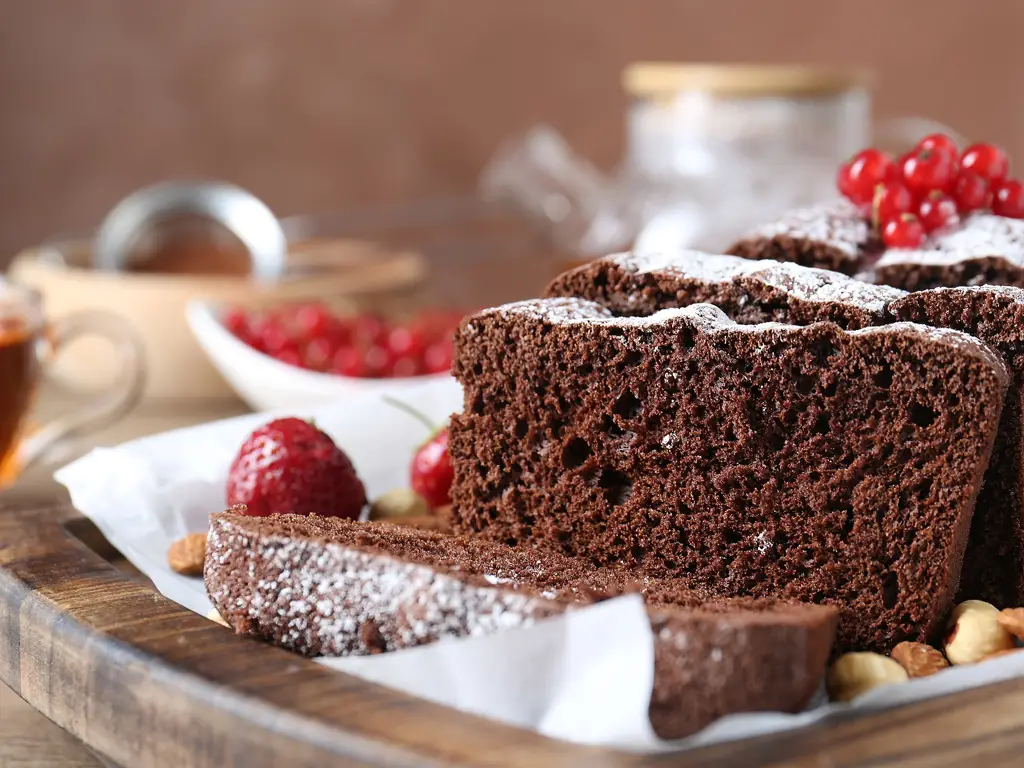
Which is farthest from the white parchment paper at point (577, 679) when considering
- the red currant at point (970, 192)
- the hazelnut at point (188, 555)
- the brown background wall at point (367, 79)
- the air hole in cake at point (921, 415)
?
the brown background wall at point (367, 79)

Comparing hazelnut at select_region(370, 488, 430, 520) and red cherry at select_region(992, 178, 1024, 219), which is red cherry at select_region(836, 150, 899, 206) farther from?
hazelnut at select_region(370, 488, 430, 520)

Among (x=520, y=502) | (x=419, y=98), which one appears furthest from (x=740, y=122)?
(x=419, y=98)

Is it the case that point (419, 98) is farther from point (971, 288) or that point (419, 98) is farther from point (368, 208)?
point (971, 288)

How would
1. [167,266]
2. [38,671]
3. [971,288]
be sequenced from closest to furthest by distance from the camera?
[38,671], [971,288], [167,266]

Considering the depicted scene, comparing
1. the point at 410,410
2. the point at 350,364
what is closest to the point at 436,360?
the point at 350,364

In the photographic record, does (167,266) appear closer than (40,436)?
No

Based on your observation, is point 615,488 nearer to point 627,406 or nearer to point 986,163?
point 627,406

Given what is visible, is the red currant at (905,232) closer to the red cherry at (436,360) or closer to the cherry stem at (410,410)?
the cherry stem at (410,410)
